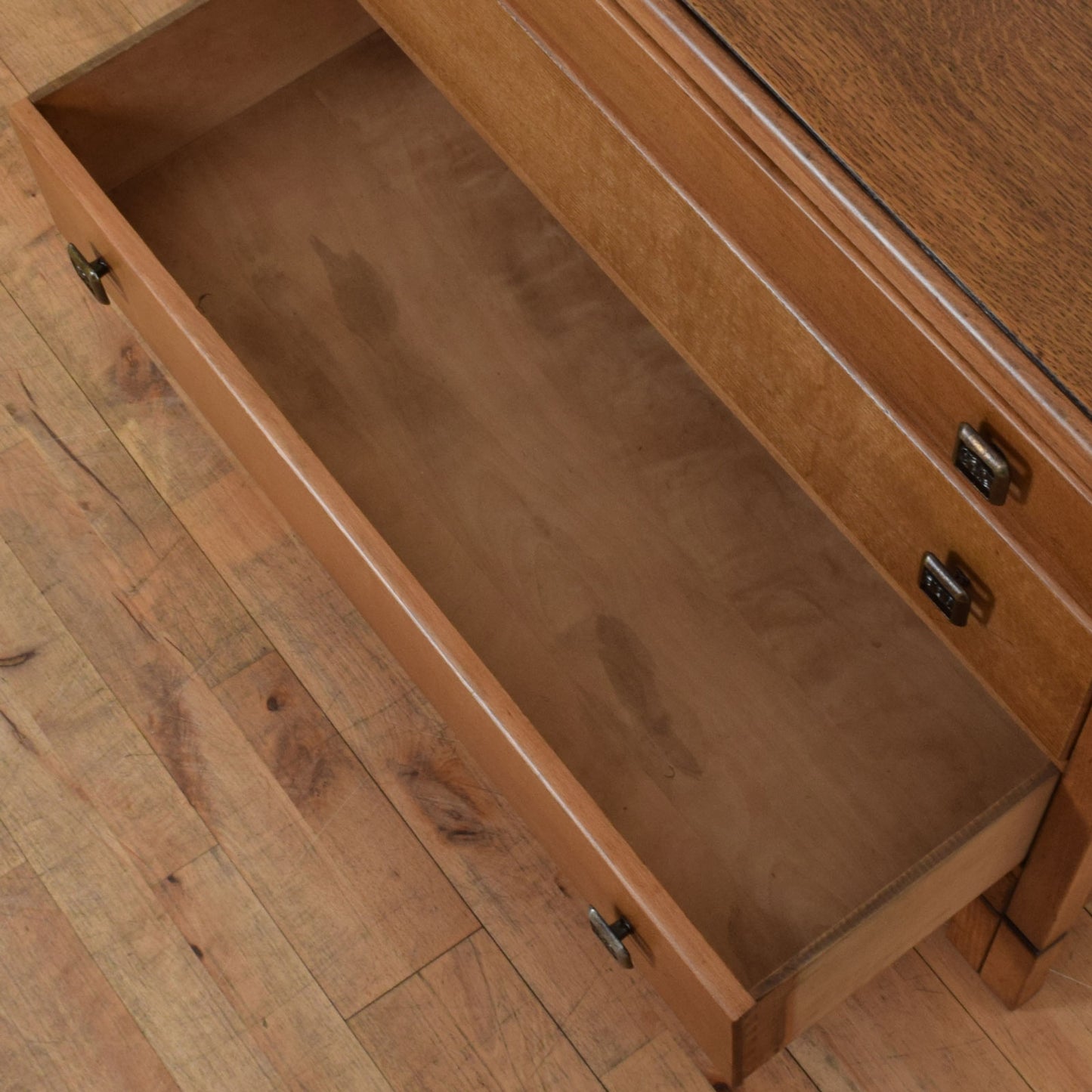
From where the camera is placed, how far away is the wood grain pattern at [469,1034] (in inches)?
42.4

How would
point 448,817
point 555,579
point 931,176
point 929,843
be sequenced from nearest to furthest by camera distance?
point 931,176 < point 929,843 < point 555,579 < point 448,817

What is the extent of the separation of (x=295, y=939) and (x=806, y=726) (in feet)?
1.33

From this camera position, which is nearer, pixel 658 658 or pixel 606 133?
pixel 606 133

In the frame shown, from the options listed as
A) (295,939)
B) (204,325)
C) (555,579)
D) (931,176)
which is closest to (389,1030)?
(295,939)

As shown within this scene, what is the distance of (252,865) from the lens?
116 cm

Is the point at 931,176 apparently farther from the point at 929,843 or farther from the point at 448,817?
the point at 448,817

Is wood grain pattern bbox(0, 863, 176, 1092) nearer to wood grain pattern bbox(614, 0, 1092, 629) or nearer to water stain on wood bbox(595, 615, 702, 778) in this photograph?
water stain on wood bbox(595, 615, 702, 778)

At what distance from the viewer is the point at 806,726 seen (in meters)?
0.97

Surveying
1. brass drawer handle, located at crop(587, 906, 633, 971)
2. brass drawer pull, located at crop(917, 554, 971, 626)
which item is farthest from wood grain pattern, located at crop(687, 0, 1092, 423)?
brass drawer handle, located at crop(587, 906, 633, 971)

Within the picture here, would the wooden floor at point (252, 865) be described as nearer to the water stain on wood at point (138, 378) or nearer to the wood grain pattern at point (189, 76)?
the water stain on wood at point (138, 378)

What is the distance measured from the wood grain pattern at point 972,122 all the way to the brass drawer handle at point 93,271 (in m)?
0.53

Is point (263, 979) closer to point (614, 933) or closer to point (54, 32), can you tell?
point (614, 933)

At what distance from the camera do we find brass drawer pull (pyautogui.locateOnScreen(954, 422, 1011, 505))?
0.67 meters

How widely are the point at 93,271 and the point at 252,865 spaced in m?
0.43
